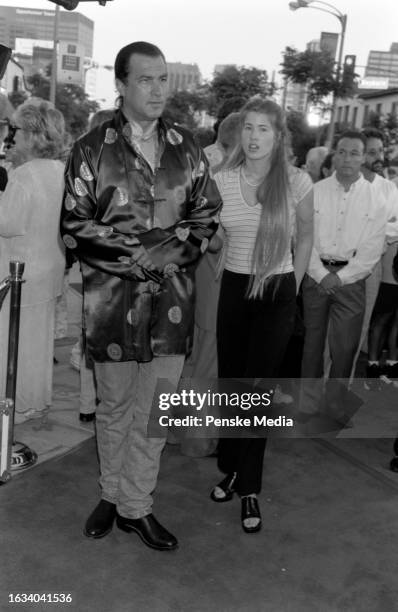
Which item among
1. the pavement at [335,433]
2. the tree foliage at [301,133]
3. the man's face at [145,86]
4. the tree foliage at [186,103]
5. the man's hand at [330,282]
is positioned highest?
the tree foliage at [186,103]

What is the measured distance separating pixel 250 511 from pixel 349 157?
2.56 metres

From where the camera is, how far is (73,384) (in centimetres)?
525

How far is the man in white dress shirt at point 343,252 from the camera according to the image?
4746 millimetres

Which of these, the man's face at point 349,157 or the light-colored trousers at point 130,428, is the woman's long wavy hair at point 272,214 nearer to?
the light-colored trousers at point 130,428

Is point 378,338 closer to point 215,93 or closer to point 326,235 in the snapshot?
point 326,235

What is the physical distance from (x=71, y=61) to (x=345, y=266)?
56707mm

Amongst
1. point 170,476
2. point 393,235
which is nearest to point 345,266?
point 393,235

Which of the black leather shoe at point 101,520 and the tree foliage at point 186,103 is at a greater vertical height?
the tree foliage at point 186,103

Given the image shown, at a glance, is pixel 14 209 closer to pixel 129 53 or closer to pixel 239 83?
pixel 129 53

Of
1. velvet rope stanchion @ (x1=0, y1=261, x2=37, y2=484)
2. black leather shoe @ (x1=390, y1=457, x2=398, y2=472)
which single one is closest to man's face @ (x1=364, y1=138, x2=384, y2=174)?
black leather shoe @ (x1=390, y1=457, x2=398, y2=472)

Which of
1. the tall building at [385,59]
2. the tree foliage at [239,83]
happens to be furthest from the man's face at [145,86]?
the tall building at [385,59]

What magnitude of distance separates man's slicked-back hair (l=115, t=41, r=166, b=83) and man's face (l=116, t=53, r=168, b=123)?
0.02m

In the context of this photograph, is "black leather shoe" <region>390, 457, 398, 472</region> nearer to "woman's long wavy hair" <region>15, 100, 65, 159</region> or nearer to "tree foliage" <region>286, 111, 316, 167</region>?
"woman's long wavy hair" <region>15, 100, 65, 159</region>

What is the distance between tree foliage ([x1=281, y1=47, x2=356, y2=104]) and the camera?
37.2 m
